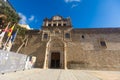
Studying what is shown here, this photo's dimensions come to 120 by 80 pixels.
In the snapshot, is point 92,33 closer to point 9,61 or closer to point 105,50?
point 105,50

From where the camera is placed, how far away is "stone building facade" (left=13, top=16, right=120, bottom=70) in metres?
16.0

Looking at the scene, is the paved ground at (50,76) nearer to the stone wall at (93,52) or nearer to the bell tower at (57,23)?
the stone wall at (93,52)

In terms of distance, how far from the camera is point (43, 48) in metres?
17.6

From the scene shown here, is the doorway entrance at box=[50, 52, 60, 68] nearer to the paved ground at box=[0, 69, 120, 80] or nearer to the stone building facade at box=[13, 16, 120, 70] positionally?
the stone building facade at box=[13, 16, 120, 70]

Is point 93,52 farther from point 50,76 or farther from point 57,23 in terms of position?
point 50,76

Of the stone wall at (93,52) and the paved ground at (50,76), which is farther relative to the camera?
the stone wall at (93,52)

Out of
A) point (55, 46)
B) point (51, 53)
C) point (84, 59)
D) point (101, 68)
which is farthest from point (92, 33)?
point (51, 53)

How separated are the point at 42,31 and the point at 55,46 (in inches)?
180

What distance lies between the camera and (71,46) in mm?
17422

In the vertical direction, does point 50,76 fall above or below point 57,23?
below

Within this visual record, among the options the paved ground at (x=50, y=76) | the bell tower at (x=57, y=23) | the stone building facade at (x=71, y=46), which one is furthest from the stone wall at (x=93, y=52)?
the paved ground at (x=50, y=76)

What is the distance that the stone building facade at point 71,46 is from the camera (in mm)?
15992

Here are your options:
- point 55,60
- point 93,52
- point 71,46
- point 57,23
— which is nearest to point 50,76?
point 71,46

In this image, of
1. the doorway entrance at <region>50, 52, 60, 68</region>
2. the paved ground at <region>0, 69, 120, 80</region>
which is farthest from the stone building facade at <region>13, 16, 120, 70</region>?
the paved ground at <region>0, 69, 120, 80</region>
